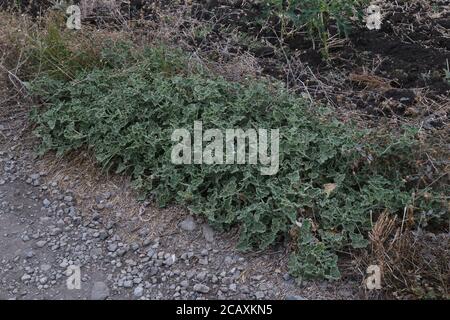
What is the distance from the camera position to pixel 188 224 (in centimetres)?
293

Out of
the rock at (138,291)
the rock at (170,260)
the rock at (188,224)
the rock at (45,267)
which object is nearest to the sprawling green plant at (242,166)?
the rock at (188,224)

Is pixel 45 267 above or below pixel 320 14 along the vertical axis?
below

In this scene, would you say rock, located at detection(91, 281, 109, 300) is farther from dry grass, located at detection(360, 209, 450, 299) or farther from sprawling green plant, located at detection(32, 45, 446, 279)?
dry grass, located at detection(360, 209, 450, 299)

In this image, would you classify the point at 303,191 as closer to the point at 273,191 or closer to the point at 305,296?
the point at 273,191

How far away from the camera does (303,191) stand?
109 inches

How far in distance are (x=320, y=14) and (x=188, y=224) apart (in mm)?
1746

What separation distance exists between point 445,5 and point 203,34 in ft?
5.84

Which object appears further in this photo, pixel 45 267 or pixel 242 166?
pixel 242 166

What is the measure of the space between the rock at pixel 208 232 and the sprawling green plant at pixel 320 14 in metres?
1.55

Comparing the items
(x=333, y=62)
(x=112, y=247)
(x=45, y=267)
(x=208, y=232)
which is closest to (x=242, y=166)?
(x=208, y=232)

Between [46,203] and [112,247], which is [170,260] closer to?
[112,247]

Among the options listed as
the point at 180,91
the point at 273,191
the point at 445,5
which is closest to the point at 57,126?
the point at 180,91

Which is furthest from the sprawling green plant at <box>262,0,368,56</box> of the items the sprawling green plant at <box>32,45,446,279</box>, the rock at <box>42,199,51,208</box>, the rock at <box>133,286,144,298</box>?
the rock at <box>133,286,144,298</box>

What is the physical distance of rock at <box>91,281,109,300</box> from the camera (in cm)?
264
